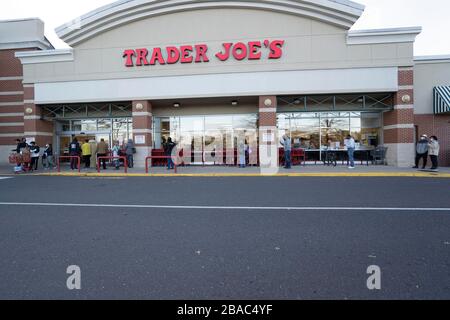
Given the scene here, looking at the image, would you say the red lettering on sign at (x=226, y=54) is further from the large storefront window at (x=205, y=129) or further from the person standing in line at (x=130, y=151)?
the person standing in line at (x=130, y=151)

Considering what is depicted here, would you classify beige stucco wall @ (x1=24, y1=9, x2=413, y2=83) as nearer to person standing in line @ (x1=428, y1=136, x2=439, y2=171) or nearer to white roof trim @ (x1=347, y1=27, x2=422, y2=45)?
white roof trim @ (x1=347, y1=27, x2=422, y2=45)

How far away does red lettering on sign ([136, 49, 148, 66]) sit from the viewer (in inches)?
653

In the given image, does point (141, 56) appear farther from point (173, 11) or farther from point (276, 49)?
point (276, 49)

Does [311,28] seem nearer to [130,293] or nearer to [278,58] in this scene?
[278,58]

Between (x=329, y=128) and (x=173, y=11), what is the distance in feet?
41.6

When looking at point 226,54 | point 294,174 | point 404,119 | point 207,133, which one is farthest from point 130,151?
point 404,119

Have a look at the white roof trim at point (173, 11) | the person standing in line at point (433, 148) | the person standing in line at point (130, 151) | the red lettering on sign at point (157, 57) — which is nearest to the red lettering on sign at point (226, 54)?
the white roof trim at point (173, 11)

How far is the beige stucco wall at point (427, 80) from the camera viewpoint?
16375 millimetres

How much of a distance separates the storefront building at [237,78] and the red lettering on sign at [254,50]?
0.06m

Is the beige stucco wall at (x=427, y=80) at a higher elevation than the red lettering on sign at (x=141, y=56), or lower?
lower

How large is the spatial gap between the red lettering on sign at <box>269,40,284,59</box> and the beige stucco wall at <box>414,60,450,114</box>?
8.71m

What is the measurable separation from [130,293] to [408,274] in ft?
10.3

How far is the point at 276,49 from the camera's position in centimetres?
1562
